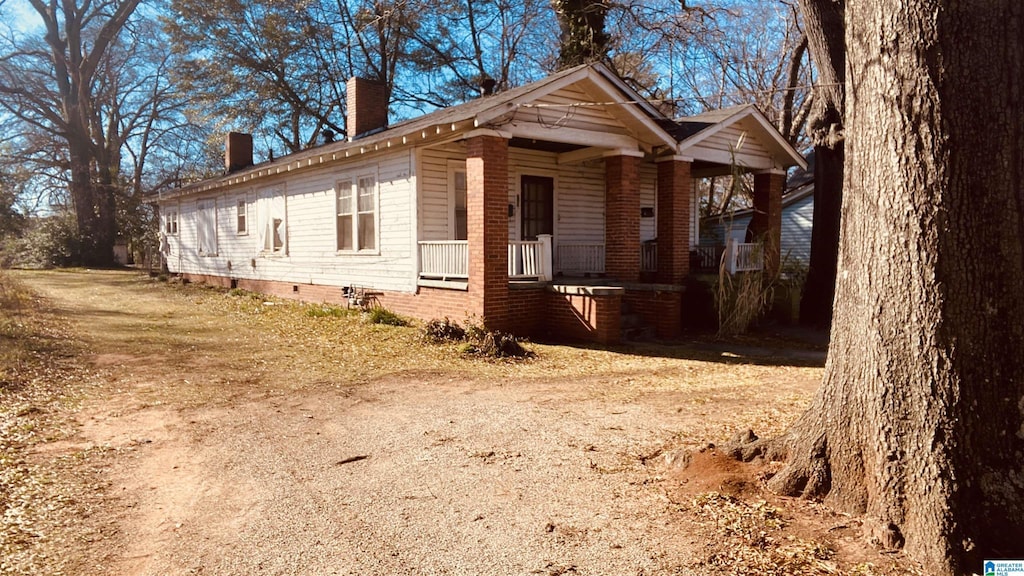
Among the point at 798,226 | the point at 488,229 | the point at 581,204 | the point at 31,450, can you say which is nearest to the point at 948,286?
the point at 31,450

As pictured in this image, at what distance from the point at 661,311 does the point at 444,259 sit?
3.99 m

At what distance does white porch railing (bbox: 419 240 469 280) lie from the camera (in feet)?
36.2

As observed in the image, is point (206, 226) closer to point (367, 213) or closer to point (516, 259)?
point (367, 213)

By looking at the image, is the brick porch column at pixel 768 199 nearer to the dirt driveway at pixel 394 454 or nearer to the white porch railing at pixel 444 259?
the dirt driveway at pixel 394 454

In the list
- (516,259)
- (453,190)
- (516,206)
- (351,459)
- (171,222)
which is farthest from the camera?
(171,222)

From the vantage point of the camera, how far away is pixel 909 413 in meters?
3.08

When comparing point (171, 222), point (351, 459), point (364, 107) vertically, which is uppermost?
point (364, 107)

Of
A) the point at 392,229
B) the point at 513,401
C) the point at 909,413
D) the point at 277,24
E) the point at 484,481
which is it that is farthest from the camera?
the point at 277,24

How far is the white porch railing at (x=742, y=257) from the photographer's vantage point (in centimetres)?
1139

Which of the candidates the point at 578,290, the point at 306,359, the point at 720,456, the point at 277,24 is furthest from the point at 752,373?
the point at 277,24

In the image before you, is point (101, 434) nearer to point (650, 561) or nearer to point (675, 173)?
point (650, 561)

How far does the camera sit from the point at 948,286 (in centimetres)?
303

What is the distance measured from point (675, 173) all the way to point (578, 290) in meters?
3.98

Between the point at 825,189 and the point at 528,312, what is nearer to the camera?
the point at 528,312
